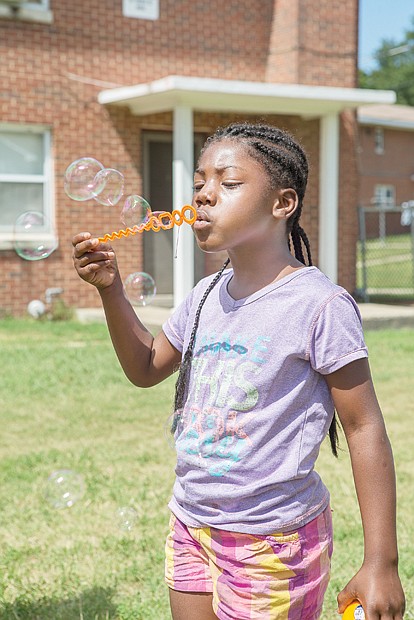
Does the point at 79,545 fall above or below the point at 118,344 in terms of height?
below

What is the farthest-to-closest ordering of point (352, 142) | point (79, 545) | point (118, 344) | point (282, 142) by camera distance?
1. point (352, 142)
2. point (79, 545)
3. point (118, 344)
4. point (282, 142)

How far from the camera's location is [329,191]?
1305cm

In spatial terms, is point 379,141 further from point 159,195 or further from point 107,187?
point 107,187

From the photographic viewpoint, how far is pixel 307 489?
2.13 meters

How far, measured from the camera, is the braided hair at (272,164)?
85.0 inches

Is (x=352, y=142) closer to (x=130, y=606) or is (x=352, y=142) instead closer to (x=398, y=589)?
(x=130, y=606)

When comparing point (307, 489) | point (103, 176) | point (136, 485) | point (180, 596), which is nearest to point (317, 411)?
point (307, 489)

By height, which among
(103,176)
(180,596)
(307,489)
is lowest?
(180,596)

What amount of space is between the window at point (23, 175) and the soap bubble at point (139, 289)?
8.29 metres

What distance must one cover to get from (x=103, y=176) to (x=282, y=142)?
4.09ft

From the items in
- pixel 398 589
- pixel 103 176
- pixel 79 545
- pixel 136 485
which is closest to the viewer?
pixel 398 589

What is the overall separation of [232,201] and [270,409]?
516 millimetres

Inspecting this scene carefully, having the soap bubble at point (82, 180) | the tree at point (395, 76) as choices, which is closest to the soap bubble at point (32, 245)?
the soap bubble at point (82, 180)

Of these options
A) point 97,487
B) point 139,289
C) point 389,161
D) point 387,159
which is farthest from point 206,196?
point 389,161
